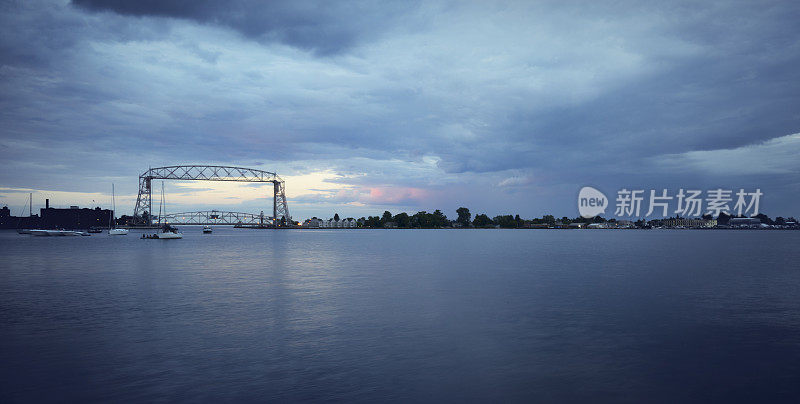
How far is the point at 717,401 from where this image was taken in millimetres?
12031

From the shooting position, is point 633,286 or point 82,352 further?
point 633,286

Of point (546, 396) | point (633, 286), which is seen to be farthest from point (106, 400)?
point (633, 286)

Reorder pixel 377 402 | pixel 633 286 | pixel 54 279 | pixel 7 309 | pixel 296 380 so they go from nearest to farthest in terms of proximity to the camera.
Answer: pixel 377 402
pixel 296 380
pixel 7 309
pixel 633 286
pixel 54 279

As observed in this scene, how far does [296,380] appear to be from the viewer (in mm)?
13547

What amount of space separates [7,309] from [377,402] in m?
23.5

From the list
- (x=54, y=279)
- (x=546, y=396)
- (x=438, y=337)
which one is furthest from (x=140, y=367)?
(x=54, y=279)

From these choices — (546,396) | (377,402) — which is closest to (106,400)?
(377,402)

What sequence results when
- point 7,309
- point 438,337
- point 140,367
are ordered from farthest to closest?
point 7,309 → point 438,337 → point 140,367

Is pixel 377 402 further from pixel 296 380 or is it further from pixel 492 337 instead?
pixel 492 337

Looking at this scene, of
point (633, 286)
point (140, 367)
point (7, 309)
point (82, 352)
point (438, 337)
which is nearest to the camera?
point (140, 367)

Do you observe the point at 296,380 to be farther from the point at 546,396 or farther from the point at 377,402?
the point at 546,396

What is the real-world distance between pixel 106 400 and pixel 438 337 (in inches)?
449

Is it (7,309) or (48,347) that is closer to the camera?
(48,347)

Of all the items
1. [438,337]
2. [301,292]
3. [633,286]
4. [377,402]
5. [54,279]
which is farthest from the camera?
[54,279]
